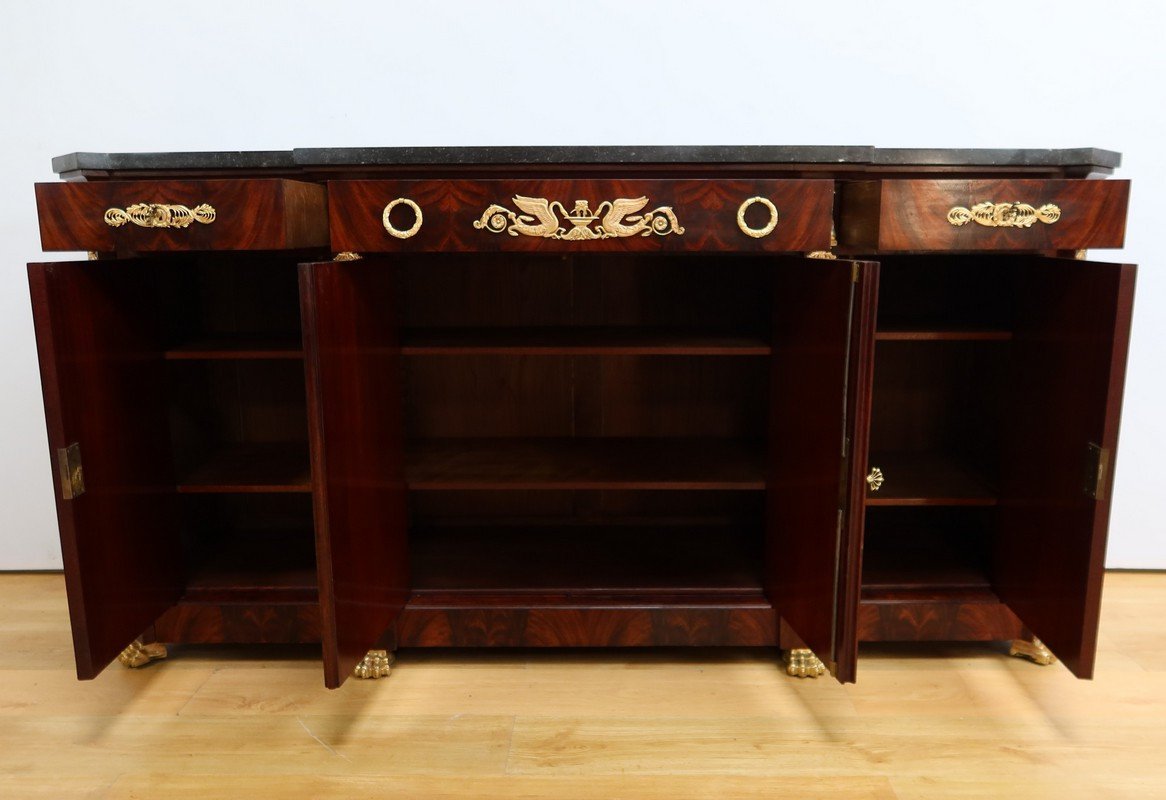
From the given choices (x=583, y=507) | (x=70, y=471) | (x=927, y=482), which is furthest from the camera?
(x=583, y=507)

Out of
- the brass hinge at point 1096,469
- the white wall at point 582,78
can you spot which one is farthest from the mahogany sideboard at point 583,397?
the white wall at point 582,78

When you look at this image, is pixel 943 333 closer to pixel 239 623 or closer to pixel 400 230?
pixel 400 230

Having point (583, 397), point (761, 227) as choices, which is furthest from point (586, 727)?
point (761, 227)

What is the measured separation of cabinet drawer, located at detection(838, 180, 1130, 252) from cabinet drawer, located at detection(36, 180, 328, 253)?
72 centimetres

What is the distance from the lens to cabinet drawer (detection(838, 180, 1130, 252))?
3.27ft

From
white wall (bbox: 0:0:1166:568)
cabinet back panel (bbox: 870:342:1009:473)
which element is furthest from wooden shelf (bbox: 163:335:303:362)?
cabinet back panel (bbox: 870:342:1009:473)

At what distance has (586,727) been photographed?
109cm

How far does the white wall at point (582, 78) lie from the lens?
58.2 inches

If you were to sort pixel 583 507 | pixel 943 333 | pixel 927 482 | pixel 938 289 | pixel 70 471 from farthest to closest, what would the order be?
pixel 583 507
pixel 938 289
pixel 927 482
pixel 943 333
pixel 70 471

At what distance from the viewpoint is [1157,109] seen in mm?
1476

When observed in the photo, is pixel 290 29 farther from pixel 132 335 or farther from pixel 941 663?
pixel 941 663

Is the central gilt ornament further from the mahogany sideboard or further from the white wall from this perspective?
the white wall

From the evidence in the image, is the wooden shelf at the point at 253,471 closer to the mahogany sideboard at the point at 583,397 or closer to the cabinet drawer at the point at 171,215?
the mahogany sideboard at the point at 583,397

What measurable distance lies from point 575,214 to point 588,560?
61 cm
